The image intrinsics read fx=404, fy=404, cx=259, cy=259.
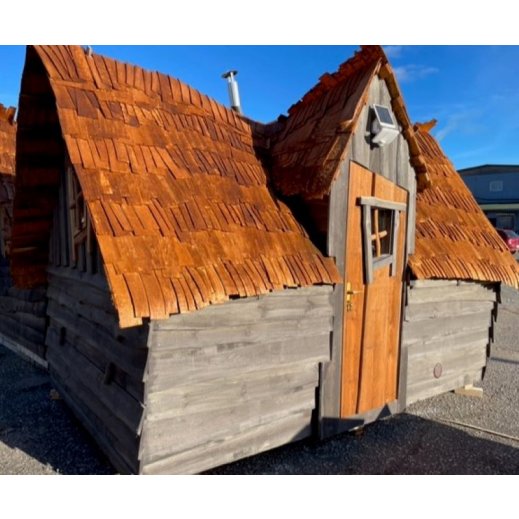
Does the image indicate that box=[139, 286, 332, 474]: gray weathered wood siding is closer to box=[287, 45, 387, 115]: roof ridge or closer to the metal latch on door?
the metal latch on door

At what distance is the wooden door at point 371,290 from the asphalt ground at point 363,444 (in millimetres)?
529

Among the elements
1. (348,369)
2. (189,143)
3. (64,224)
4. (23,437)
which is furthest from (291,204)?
(23,437)

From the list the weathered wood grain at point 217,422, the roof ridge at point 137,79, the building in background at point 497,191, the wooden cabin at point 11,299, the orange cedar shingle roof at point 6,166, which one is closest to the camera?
the weathered wood grain at point 217,422

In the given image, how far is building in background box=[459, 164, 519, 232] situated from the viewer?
108 feet

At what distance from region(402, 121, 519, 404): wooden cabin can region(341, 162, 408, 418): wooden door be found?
15.1 inches

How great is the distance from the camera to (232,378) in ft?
14.4

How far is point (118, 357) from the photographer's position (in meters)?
4.44

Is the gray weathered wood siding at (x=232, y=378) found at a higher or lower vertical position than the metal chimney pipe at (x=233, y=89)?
lower

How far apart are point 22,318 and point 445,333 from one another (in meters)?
8.89

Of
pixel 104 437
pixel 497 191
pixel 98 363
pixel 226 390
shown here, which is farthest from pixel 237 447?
pixel 497 191

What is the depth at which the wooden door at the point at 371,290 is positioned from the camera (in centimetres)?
527

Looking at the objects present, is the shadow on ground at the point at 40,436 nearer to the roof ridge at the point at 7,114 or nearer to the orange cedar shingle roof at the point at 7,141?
the orange cedar shingle roof at the point at 7,141

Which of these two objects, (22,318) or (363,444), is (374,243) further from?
(22,318)

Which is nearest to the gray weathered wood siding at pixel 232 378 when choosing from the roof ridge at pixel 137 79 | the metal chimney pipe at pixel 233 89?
the roof ridge at pixel 137 79
